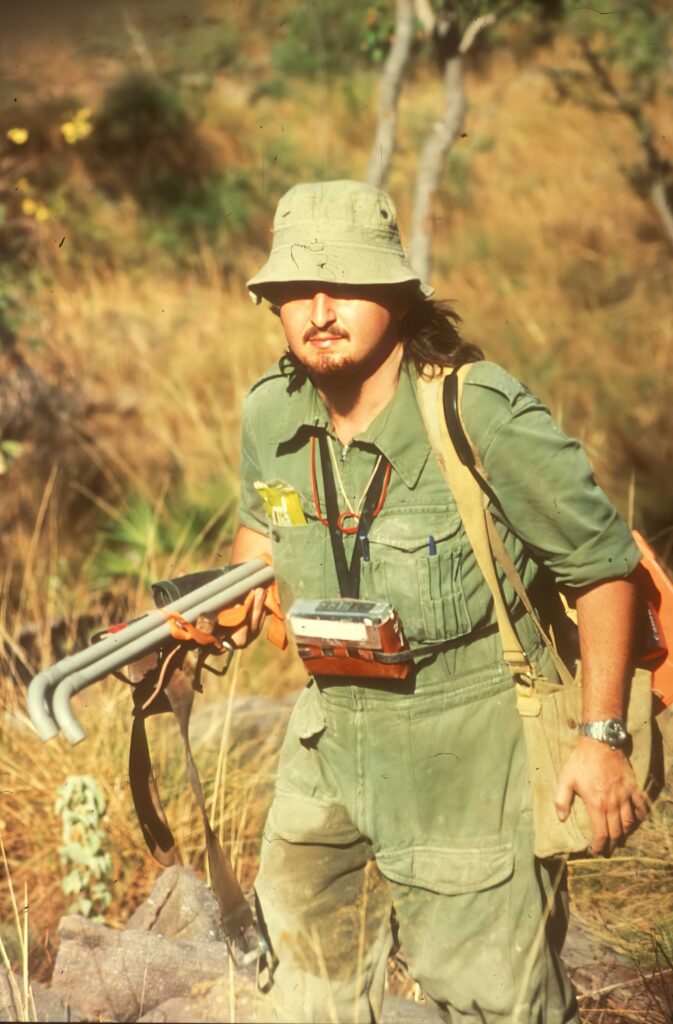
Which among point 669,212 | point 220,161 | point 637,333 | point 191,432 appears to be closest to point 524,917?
point 191,432

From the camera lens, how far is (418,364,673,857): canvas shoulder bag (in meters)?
2.24

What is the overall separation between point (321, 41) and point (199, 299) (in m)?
4.84

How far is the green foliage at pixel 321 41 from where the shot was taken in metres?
12.7

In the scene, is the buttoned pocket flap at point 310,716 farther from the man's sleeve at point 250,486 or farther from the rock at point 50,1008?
the rock at point 50,1008

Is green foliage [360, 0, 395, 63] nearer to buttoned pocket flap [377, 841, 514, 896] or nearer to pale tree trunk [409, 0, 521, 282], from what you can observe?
pale tree trunk [409, 0, 521, 282]

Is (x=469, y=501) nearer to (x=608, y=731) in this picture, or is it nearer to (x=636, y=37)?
(x=608, y=731)

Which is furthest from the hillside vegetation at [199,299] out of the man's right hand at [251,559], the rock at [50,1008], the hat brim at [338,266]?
the hat brim at [338,266]

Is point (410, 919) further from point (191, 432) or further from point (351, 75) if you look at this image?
point (351, 75)

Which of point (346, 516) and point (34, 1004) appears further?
point (34, 1004)

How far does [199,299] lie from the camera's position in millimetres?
9820

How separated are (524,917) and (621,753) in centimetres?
41

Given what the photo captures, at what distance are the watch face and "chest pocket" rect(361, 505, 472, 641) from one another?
330 mm

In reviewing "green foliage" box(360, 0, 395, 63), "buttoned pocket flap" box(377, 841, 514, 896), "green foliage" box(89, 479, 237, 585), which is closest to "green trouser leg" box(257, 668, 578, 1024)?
"buttoned pocket flap" box(377, 841, 514, 896)

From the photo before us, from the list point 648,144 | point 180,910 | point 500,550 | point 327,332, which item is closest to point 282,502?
point 327,332
